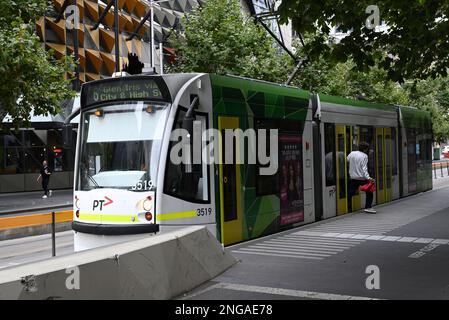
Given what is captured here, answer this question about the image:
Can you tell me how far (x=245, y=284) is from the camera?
258 inches

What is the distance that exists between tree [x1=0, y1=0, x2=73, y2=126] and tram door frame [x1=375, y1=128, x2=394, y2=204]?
1157cm

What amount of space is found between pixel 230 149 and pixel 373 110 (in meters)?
7.36

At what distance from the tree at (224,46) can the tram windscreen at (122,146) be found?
1613 cm

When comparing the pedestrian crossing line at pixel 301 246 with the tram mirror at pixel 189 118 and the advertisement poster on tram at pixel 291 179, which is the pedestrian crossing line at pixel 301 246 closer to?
the advertisement poster on tram at pixel 291 179

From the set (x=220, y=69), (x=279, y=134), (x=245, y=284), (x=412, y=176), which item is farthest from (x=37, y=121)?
(x=245, y=284)

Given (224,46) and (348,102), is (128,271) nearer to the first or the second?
(348,102)

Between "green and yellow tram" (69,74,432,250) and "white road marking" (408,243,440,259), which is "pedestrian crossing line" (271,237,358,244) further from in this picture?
"white road marking" (408,243,440,259)

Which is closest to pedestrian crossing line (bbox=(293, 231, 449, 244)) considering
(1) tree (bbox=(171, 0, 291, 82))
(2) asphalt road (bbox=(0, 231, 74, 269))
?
(2) asphalt road (bbox=(0, 231, 74, 269))

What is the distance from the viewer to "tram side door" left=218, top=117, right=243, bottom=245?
349 inches

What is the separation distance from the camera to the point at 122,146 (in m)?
8.11

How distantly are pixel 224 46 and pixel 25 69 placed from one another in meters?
9.03

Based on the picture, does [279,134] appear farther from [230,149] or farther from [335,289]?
[335,289]

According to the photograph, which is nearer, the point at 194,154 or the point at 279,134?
the point at 194,154

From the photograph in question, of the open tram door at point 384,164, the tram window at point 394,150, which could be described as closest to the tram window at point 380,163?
the open tram door at point 384,164
